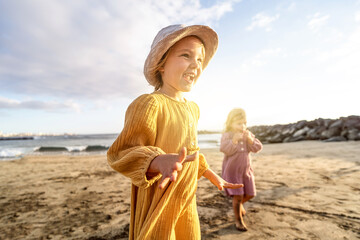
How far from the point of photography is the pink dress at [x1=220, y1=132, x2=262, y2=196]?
2869mm

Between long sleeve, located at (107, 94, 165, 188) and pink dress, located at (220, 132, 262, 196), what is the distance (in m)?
2.06

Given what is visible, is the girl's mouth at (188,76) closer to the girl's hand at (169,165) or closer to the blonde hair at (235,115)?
the girl's hand at (169,165)

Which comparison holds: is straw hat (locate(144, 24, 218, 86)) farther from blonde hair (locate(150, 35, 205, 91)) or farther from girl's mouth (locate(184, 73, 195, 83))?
girl's mouth (locate(184, 73, 195, 83))

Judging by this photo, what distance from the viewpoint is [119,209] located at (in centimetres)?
354

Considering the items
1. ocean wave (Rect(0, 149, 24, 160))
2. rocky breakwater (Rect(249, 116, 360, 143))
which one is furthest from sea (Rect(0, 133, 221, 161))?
rocky breakwater (Rect(249, 116, 360, 143))

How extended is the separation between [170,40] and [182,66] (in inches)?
6.7

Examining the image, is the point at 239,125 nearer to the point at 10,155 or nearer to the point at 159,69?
the point at 159,69

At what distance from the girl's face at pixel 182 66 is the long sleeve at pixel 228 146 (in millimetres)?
1859

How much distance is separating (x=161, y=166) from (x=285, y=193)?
4024 mm

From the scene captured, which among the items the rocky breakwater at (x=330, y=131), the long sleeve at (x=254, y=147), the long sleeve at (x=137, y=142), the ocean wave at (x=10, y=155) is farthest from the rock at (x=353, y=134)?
the ocean wave at (x=10, y=155)

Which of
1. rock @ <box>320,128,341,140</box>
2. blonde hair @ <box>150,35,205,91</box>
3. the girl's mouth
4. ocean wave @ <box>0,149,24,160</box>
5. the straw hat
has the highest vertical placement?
the straw hat

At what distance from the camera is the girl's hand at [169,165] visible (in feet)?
2.51

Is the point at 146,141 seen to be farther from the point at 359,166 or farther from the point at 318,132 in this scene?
the point at 318,132

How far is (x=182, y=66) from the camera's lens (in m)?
1.24
